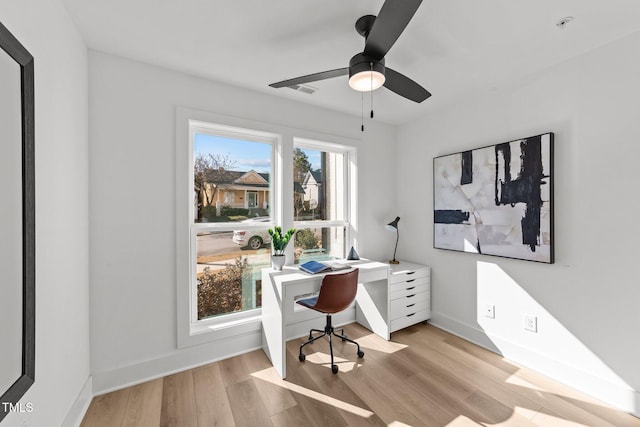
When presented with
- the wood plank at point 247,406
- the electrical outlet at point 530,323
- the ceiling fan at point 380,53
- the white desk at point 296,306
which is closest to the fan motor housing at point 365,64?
the ceiling fan at point 380,53

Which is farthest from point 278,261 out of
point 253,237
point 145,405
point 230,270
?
point 145,405

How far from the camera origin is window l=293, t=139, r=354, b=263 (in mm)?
3055

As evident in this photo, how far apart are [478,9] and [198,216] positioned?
8.32ft

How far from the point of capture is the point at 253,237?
2.77m

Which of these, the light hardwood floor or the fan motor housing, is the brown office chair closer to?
the light hardwood floor

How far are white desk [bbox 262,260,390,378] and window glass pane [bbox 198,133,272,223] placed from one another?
68 centimetres

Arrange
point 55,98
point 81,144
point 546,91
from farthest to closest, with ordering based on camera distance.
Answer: point 546,91 → point 81,144 → point 55,98

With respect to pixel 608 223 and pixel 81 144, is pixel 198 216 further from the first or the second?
pixel 608 223

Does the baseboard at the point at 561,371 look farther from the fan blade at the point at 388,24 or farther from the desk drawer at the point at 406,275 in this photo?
the fan blade at the point at 388,24

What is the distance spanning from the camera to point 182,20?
5.49 ft

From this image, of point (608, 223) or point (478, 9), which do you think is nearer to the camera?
point (478, 9)

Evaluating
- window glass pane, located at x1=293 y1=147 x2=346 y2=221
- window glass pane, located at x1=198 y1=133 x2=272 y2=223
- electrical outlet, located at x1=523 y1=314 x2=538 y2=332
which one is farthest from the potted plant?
electrical outlet, located at x1=523 y1=314 x2=538 y2=332

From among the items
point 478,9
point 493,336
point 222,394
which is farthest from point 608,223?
point 222,394

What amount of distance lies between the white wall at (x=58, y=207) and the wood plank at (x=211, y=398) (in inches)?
28.6
